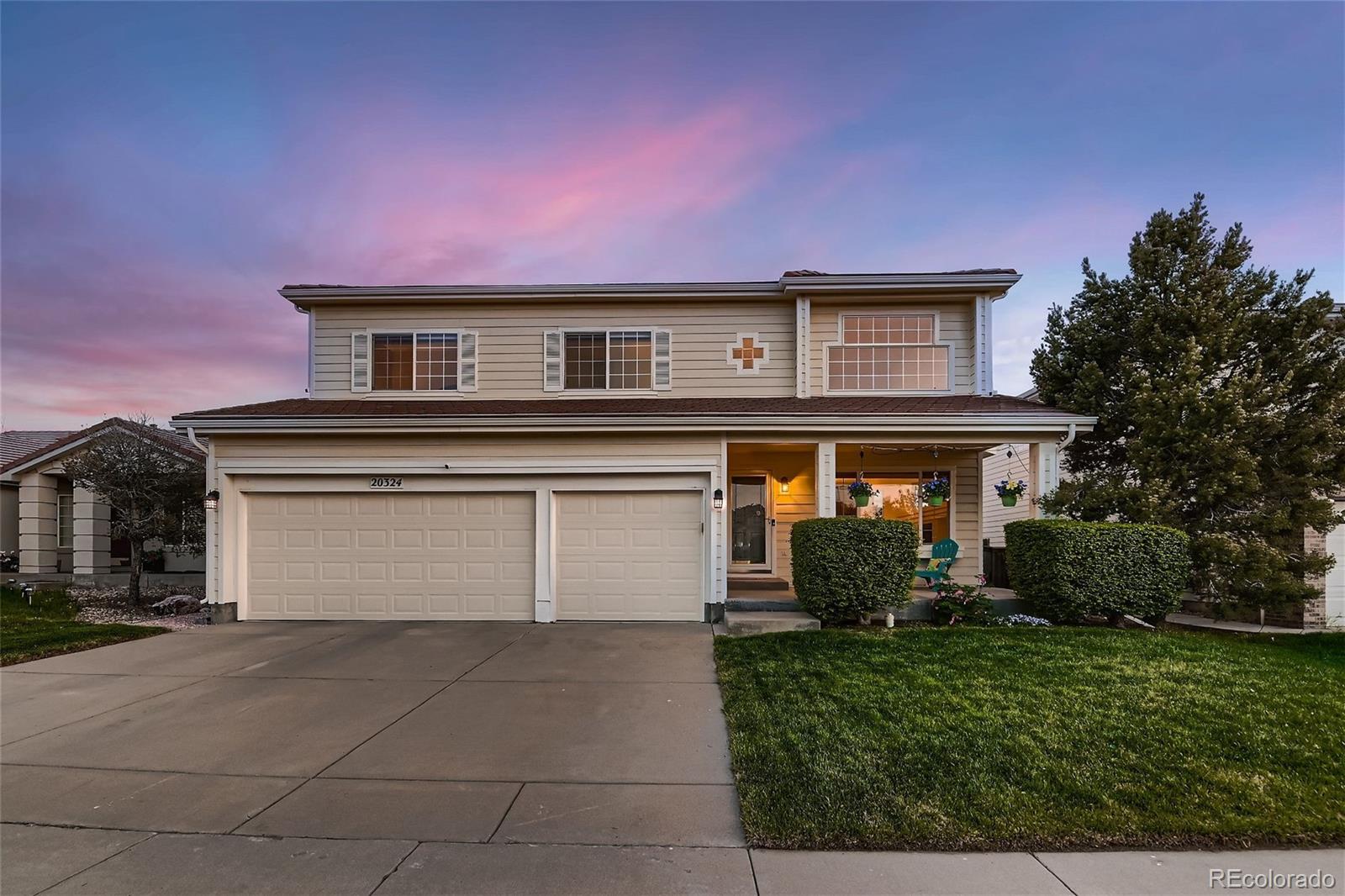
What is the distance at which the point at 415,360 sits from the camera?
12.4 m

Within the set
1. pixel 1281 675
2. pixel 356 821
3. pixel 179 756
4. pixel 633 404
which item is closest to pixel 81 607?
pixel 179 756

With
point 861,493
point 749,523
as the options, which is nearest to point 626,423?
point 861,493

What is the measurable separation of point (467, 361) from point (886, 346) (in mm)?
8154

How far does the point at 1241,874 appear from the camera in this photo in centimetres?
291

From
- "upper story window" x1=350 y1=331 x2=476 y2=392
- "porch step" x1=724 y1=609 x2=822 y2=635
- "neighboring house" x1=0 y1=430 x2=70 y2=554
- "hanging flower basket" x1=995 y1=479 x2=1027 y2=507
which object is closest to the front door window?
"porch step" x1=724 y1=609 x2=822 y2=635

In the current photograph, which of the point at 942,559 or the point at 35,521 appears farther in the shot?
the point at 35,521

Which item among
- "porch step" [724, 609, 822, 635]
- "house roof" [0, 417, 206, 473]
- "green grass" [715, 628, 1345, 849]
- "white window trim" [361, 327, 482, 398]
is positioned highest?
"white window trim" [361, 327, 482, 398]

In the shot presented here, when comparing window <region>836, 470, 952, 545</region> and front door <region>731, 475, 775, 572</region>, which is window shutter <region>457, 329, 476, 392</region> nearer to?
front door <region>731, 475, 775, 572</region>

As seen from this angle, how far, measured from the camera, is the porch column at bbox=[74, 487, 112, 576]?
1483 centimetres

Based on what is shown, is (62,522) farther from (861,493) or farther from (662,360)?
(861,493)

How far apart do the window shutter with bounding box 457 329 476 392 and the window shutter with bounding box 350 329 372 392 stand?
1.82 m

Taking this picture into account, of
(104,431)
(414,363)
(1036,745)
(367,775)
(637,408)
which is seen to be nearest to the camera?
(367,775)

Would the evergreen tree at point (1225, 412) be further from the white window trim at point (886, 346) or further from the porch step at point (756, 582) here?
the porch step at point (756, 582)

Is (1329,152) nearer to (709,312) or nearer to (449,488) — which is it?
(709,312)
